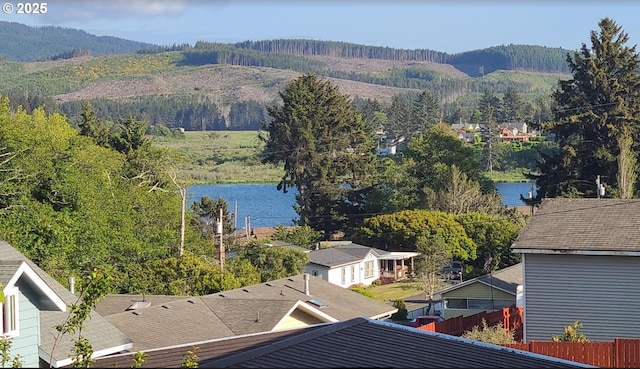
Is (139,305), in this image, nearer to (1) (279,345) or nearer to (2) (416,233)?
(1) (279,345)

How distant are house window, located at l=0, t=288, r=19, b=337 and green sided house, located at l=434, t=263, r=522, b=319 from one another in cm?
2248

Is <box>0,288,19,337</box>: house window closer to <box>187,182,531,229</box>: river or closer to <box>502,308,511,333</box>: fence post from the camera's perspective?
<box>502,308,511,333</box>: fence post

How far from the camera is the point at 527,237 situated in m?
24.9

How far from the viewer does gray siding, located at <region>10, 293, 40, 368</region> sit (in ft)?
54.9

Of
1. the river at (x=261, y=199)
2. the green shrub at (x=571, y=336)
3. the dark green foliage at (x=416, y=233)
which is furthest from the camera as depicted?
the river at (x=261, y=199)

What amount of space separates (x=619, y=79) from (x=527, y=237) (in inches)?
1536

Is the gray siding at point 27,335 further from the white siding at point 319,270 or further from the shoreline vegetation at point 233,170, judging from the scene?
the shoreline vegetation at point 233,170

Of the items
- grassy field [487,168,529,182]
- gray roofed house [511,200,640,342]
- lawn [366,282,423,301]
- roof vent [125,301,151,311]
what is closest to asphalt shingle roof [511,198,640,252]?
gray roofed house [511,200,640,342]

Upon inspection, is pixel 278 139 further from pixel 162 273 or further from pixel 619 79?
pixel 162 273

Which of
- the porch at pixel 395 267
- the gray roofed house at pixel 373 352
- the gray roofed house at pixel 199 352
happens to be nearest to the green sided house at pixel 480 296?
the porch at pixel 395 267

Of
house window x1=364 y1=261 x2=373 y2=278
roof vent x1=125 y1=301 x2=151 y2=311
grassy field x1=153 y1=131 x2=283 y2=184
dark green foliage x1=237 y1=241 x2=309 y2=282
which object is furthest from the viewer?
grassy field x1=153 y1=131 x2=283 y2=184

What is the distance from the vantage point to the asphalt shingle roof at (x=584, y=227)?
24000 mm

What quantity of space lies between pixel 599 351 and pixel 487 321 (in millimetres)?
9095

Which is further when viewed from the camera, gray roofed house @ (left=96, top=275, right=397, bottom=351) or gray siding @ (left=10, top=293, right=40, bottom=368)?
gray roofed house @ (left=96, top=275, right=397, bottom=351)
